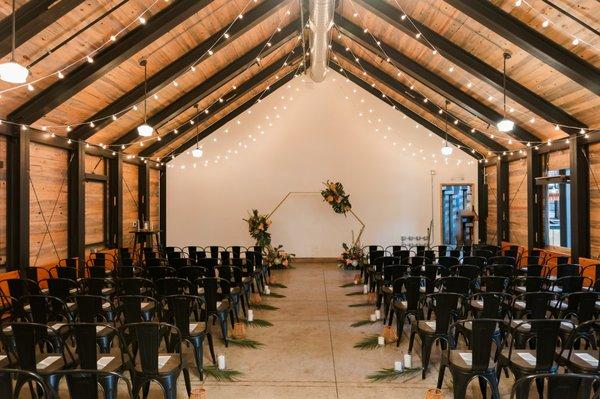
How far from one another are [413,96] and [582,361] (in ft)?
29.0

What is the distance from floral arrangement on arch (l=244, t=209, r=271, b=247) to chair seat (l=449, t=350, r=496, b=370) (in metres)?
8.79

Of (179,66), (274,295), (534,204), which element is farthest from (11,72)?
(534,204)

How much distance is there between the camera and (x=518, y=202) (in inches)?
449

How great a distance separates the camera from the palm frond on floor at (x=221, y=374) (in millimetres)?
4531

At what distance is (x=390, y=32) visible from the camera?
8797mm

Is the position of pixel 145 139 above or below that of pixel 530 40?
below

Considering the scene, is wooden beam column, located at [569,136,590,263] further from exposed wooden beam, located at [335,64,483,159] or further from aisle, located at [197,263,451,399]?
exposed wooden beam, located at [335,64,483,159]

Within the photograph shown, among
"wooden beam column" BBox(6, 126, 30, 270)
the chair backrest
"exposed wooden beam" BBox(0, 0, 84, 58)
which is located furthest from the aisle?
"exposed wooden beam" BBox(0, 0, 84, 58)

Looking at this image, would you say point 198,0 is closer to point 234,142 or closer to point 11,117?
point 11,117

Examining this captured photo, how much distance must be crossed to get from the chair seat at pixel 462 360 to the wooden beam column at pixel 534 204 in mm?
7473

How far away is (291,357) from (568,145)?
295 inches

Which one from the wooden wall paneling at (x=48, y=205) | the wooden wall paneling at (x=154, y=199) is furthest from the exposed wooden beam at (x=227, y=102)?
the wooden wall paneling at (x=48, y=205)

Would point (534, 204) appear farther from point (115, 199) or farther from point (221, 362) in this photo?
point (115, 199)

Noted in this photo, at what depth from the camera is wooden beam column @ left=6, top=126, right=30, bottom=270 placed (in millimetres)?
7398
